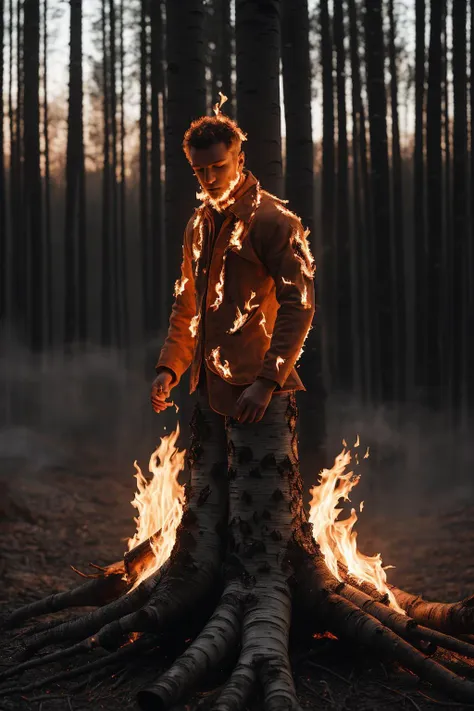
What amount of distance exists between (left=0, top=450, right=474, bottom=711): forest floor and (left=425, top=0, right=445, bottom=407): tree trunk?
356 cm

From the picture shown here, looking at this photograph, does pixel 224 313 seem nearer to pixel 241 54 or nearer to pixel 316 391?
pixel 241 54

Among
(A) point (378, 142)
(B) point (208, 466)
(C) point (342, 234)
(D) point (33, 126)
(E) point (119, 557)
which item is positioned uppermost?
(D) point (33, 126)

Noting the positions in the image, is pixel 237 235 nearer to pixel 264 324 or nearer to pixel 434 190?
pixel 264 324

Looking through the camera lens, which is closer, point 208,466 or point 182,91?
point 208,466

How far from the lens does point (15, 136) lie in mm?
20016

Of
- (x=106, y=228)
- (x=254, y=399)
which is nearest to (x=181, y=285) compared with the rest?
(x=254, y=399)

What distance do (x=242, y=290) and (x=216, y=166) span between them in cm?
70

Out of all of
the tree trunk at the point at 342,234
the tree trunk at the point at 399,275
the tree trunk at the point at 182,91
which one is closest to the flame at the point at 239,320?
the tree trunk at the point at 182,91

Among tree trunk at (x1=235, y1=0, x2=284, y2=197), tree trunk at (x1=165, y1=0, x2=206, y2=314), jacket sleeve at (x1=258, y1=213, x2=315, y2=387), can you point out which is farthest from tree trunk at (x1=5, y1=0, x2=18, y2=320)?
jacket sleeve at (x1=258, y1=213, x2=315, y2=387)

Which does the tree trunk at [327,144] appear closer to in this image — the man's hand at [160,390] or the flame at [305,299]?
the man's hand at [160,390]

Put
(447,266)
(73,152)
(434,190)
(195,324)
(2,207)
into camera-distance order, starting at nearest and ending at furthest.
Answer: (195,324) < (434,190) < (73,152) < (447,266) < (2,207)

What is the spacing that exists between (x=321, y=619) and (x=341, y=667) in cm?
27

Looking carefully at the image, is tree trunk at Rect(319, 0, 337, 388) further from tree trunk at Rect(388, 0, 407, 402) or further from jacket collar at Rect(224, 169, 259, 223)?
jacket collar at Rect(224, 169, 259, 223)

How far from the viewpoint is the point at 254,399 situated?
3.67 metres
